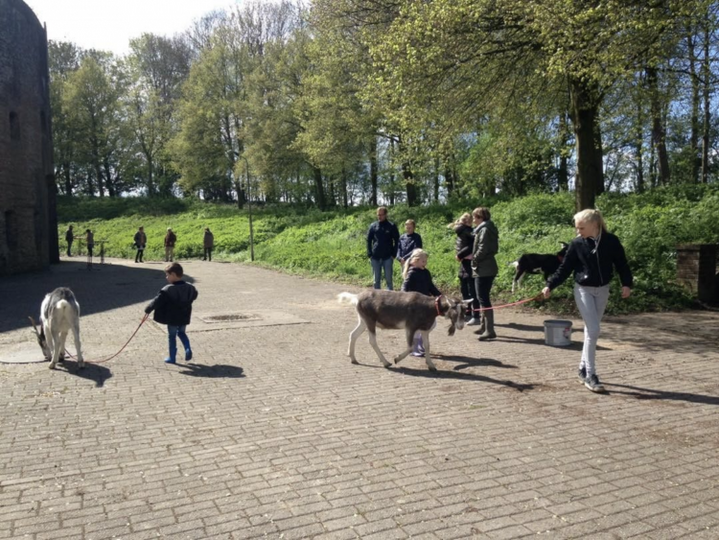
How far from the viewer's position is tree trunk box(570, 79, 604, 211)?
15.4 meters

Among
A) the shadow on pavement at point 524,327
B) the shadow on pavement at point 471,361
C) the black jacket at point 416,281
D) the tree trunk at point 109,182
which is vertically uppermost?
the tree trunk at point 109,182

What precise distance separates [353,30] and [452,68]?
681cm

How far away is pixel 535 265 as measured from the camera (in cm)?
1322

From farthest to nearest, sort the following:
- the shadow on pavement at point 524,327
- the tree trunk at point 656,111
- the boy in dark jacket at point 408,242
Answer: the tree trunk at point 656,111, the boy in dark jacket at point 408,242, the shadow on pavement at point 524,327

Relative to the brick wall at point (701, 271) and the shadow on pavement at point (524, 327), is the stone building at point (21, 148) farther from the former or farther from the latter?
the brick wall at point (701, 271)

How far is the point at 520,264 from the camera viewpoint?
522 inches

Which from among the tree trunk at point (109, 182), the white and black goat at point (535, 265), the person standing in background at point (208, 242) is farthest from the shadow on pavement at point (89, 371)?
the tree trunk at point (109, 182)

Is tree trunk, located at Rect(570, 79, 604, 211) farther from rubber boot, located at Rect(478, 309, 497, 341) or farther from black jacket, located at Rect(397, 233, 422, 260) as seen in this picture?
rubber boot, located at Rect(478, 309, 497, 341)

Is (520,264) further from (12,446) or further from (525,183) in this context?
(525,183)

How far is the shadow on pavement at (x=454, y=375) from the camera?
6906 mm

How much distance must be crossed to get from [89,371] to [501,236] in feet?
49.6

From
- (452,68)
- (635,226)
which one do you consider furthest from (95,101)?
(635,226)

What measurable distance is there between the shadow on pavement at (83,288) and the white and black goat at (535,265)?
9632 mm

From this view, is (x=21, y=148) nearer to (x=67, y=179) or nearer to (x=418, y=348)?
(x=418, y=348)
